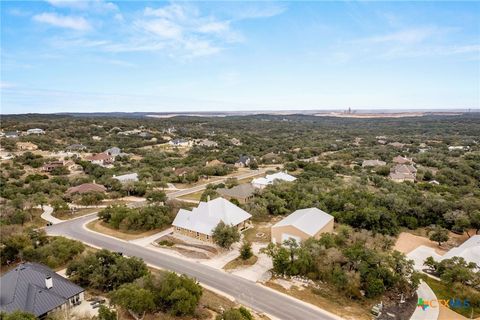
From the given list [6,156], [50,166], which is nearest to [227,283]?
[50,166]

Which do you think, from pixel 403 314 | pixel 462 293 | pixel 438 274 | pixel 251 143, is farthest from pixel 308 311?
pixel 251 143

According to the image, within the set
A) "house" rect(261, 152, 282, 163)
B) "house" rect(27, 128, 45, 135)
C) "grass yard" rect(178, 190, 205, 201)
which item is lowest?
"grass yard" rect(178, 190, 205, 201)

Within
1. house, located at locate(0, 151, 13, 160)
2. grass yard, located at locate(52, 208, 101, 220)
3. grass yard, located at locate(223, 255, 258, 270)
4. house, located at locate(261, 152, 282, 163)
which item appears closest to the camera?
grass yard, located at locate(223, 255, 258, 270)

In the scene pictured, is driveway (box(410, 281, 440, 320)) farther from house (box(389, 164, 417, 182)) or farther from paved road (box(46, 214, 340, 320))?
house (box(389, 164, 417, 182))

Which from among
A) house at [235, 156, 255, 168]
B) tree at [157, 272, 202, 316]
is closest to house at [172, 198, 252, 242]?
tree at [157, 272, 202, 316]

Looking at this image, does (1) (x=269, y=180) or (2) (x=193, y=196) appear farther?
(1) (x=269, y=180)

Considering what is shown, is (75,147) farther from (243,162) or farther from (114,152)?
(243,162)

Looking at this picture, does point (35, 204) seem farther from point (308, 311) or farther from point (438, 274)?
point (438, 274)
